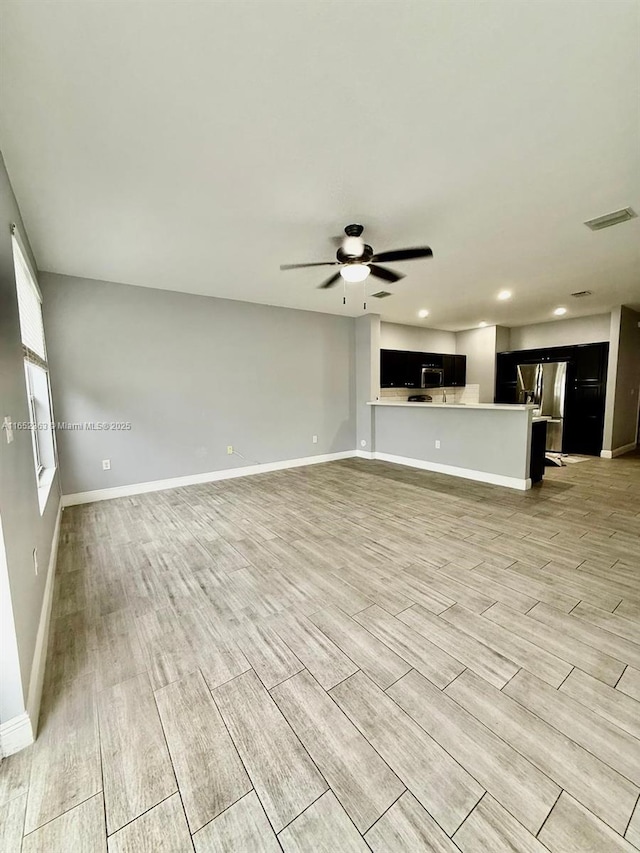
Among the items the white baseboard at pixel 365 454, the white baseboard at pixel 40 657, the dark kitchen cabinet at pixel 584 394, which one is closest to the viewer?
the white baseboard at pixel 40 657

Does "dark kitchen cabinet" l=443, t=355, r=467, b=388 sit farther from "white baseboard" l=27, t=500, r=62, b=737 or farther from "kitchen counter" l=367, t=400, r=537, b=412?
"white baseboard" l=27, t=500, r=62, b=737

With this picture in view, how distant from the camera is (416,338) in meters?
7.45

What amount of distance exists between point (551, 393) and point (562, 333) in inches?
50.5

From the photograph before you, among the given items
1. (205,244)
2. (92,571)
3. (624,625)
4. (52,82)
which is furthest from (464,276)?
(92,571)

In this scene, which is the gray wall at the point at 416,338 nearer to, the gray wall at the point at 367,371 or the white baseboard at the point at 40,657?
the gray wall at the point at 367,371

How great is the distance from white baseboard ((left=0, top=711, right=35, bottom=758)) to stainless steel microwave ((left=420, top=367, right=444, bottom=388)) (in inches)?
277

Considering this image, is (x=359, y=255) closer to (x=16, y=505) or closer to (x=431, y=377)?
(x=16, y=505)

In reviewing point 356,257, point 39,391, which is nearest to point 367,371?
point 356,257

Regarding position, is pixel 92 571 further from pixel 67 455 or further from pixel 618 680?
pixel 618 680

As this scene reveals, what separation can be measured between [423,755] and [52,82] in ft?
10.1

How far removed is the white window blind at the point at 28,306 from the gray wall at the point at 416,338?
5476 mm

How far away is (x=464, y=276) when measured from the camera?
4.02 meters

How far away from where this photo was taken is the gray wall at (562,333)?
246 inches

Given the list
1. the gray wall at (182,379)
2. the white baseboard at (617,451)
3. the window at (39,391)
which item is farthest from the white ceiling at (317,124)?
the white baseboard at (617,451)
